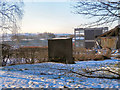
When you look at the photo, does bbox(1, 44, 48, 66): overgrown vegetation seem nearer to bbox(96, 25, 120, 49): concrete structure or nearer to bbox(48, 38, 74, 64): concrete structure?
bbox(48, 38, 74, 64): concrete structure

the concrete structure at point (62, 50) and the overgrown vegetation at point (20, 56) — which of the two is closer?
the overgrown vegetation at point (20, 56)

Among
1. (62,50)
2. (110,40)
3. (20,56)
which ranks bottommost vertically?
(20,56)

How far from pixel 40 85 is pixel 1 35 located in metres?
7.02

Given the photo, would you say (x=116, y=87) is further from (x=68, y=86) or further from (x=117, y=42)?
(x=117, y=42)

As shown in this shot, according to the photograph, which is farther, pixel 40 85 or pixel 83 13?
pixel 83 13

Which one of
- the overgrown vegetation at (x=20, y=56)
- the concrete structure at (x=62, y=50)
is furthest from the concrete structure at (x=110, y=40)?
the overgrown vegetation at (x=20, y=56)

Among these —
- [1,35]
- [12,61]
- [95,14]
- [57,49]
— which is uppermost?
[95,14]

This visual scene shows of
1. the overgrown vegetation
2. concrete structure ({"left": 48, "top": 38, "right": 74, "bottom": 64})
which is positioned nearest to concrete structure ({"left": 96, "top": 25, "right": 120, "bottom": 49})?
concrete structure ({"left": 48, "top": 38, "right": 74, "bottom": 64})

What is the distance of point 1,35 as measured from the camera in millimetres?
9922

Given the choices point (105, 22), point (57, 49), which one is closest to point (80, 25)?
point (105, 22)

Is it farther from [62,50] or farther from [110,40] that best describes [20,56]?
[110,40]

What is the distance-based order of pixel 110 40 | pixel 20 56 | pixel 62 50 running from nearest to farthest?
pixel 62 50 < pixel 20 56 < pixel 110 40

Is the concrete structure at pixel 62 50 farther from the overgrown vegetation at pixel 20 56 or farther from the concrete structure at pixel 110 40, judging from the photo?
the concrete structure at pixel 110 40

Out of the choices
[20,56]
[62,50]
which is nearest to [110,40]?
[62,50]
